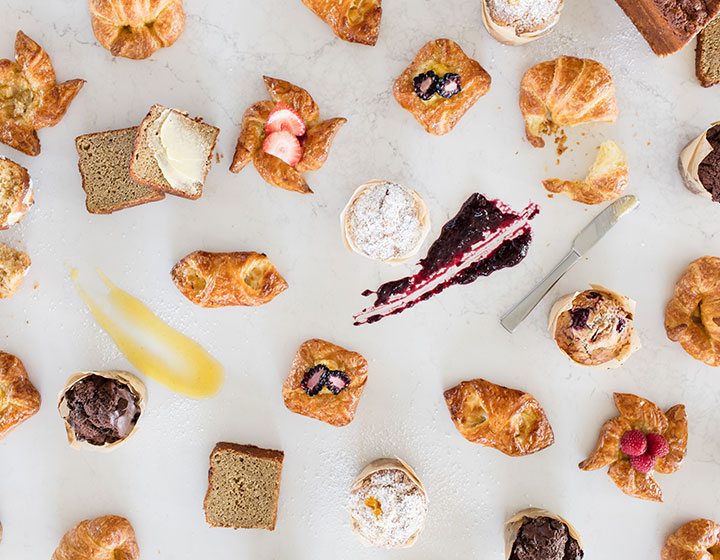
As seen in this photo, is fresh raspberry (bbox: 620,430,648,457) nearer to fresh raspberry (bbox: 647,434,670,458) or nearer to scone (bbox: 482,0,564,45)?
fresh raspberry (bbox: 647,434,670,458)

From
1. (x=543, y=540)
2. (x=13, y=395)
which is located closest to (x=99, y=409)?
(x=13, y=395)

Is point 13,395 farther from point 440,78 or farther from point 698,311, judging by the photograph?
point 698,311

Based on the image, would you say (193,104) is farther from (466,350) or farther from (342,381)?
(466,350)

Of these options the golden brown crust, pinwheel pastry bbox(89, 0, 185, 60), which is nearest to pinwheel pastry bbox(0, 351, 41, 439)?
pinwheel pastry bbox(89, 0, 185, 60)

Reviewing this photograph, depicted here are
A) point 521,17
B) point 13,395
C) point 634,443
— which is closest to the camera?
point 521,17

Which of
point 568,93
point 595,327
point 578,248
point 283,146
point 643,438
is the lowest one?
point 643,438

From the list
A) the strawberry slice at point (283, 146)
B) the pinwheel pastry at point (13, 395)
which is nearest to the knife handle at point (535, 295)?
the strawberry slice at point (283, 146)
